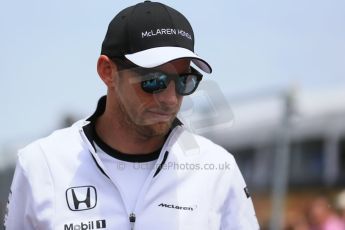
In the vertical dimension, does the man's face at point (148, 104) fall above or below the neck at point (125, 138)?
above

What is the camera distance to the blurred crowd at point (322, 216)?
822 cm

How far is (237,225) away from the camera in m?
3.29

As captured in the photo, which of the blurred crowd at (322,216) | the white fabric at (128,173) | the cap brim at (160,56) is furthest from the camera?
the blurred crowd at (322,216)

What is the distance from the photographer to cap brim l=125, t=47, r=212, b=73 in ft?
10.0

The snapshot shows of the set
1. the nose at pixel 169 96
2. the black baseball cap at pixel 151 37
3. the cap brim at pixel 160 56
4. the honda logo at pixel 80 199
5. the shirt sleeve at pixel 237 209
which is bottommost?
the shirt sleeve at pixel 237 209

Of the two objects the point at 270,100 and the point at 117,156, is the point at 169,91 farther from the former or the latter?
the point at 270,100

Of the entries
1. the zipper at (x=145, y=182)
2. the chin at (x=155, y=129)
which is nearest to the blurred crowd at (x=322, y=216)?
the zipper at (x=145, y=182)

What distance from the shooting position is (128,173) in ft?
10.6

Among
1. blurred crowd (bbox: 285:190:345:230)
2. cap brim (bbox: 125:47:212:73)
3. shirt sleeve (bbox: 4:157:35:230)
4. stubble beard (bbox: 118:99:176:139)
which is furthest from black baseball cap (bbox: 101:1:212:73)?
blurred crowd (bbox: 285:190:345:230)

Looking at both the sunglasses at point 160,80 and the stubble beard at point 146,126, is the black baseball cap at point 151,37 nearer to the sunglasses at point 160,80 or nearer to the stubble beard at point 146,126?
the sunglasses at point 160,80

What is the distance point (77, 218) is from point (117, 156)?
29cm

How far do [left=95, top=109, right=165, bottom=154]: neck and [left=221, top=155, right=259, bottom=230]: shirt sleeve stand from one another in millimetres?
341

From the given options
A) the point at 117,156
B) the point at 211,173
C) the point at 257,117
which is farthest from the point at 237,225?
the point at 257,117

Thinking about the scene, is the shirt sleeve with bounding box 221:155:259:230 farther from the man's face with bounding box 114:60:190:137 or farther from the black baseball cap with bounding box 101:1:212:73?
the black baseball cap with bounding box 101:1:212:73
